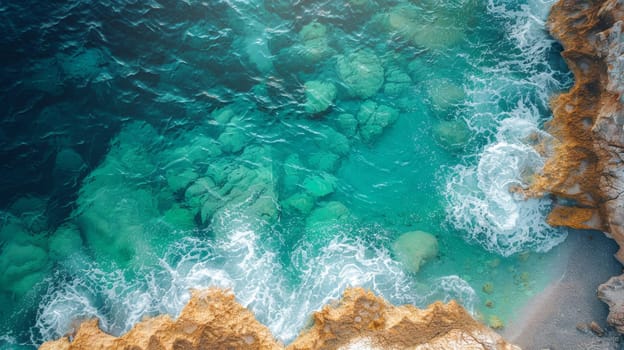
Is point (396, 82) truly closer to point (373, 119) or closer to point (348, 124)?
point (373, 119)

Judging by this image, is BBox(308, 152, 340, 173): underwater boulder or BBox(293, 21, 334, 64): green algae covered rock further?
BBox(293, 21, 334, 64): green algae covered rock

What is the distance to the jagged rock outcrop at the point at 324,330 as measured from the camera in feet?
25.5

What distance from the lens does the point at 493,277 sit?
9633 millimetres

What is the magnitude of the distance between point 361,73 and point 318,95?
153 cm

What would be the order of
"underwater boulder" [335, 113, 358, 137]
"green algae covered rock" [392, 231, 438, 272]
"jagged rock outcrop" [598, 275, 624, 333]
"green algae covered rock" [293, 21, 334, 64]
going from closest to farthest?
1. "jagged rock outcrop" [598, 275, 624, 333]
2. "green algae covered rock" [392, 231, 438, 272]
3. "underwater boulder" [335, 113, 358, 137]
4. "green algae covered rock" [293, 21, 334, 64]

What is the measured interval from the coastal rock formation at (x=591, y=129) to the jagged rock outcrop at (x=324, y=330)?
13.5ft

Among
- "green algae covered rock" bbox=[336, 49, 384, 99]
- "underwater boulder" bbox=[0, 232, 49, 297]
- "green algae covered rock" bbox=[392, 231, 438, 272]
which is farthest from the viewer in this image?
"green algae covered rock" bbox=[336, 49, 384, 99]

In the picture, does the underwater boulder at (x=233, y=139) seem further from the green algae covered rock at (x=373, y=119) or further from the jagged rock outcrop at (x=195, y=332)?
the jagged rock outcrop at (x=195, y=332)

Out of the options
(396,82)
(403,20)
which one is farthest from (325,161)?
(403,20)

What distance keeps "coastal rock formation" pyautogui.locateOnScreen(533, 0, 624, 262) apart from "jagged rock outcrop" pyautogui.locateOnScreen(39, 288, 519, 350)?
4119 millimetres

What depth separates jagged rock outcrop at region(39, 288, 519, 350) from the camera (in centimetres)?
776

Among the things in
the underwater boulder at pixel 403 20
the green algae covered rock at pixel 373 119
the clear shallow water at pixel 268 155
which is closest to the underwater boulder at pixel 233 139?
the clear shallow water at pixel 268 155

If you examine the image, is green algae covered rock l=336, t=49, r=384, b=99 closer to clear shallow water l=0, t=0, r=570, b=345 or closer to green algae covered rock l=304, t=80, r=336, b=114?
clear shallow water l=0, t=0, r=570, b=345

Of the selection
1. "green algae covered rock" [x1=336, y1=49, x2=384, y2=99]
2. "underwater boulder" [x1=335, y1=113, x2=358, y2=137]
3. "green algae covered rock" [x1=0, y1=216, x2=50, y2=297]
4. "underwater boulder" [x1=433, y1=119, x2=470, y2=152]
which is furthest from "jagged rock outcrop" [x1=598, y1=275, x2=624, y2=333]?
"green algae covered rock" [x1=0, y1=216, x2=50, y2=297]
